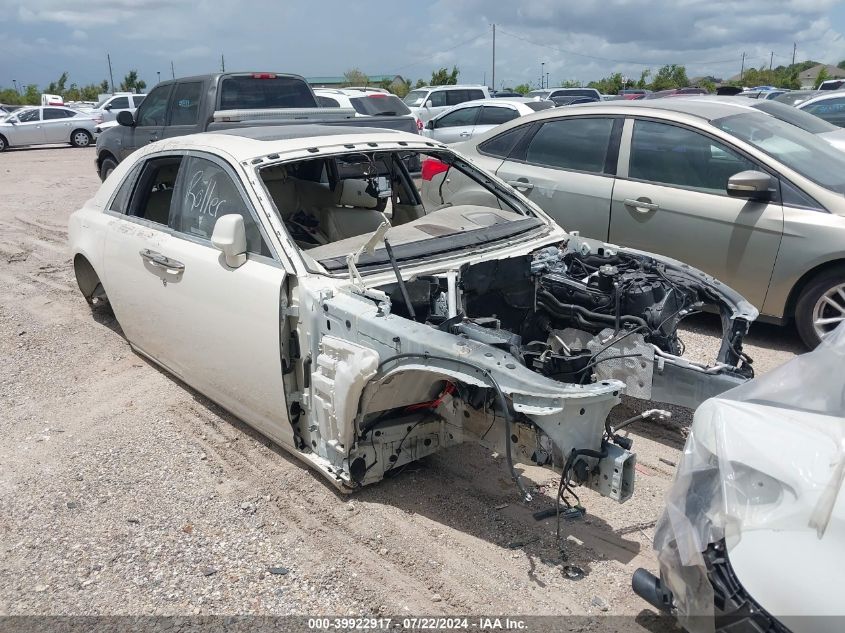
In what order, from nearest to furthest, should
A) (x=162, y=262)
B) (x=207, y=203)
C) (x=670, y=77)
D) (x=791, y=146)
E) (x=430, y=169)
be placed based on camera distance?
1. (x=207, y=203)
2. (x=162, y=262)
3. (x=791, y=146)
4. (x=430, y=169)
5. (x=670, y=77)

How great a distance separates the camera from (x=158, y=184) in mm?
4953

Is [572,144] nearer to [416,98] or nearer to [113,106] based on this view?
[416,98]

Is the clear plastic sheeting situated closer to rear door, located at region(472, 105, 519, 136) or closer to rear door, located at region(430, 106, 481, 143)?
rear door, located at region(472, 105, 519, 136)

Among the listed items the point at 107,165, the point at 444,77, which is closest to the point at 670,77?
the point at 444,77

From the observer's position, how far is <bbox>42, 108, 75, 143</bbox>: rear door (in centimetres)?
2322

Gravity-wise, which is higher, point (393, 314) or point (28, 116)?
point (28, 116)

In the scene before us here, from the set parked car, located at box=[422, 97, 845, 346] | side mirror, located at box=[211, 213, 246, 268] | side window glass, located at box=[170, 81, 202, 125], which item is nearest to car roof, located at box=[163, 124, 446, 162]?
side mirror, located at box=[211, 213, 246, 268]

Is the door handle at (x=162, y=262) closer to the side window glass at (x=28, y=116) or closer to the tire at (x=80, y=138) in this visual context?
the tire at (x=80, y=138)

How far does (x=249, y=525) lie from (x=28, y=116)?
79.4 feet

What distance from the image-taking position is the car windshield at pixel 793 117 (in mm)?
6535

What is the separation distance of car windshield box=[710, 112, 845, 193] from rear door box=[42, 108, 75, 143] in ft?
75.2

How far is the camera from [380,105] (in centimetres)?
1261

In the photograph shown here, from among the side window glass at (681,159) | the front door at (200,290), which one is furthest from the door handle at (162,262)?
the side window glass at (681,159)

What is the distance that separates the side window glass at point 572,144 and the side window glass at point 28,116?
71.6 ft
